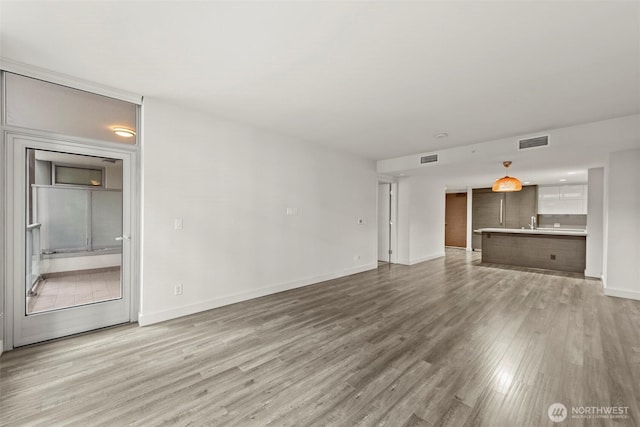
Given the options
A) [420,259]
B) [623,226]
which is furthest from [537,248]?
[420,259]

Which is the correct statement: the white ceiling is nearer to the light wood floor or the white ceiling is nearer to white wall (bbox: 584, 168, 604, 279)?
the light wood floor

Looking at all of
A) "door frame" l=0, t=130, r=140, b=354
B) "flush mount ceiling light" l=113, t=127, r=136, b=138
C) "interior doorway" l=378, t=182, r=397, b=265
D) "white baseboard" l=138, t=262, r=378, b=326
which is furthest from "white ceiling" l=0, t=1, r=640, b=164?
"interior doorway" l=378, t=182, r=397, b=265

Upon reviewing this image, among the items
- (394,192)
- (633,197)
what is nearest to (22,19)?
(394,192)

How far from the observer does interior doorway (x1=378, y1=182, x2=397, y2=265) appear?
7.33m

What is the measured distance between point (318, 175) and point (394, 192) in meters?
2.99

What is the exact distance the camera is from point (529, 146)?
429 centimetres

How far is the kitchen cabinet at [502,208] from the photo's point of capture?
904 cm

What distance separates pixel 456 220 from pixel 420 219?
4.00 m

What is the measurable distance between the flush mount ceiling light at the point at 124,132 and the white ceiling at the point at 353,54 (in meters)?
0.49

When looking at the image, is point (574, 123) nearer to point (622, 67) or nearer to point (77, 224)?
point (622, 67)

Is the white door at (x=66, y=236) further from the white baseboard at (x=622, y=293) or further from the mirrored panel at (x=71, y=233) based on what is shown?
the white baseboard at (x=622, y=293)

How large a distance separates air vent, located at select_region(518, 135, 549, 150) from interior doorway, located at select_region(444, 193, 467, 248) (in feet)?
21.2

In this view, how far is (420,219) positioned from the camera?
7570 mm

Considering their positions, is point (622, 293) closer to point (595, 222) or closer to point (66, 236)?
point (595, 222)
